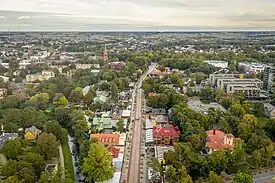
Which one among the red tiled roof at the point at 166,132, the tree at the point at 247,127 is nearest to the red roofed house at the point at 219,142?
the tree at the point at 247,127

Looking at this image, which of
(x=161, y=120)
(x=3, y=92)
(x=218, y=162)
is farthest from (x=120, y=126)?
(x=3, y=92)

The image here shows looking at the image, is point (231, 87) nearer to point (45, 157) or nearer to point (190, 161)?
point (190, 161)

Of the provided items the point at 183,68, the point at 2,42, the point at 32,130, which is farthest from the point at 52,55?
the point at 32,130

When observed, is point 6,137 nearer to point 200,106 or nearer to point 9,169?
point 9,169

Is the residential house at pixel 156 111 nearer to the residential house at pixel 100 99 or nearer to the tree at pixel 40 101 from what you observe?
the residential house at pixel 100 99

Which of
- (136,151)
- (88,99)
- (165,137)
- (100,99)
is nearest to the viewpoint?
(136,151)

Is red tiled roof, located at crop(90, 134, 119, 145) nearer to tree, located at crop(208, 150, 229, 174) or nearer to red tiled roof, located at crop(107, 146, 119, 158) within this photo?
red tiled roof, located at crop(107, 146, 119, 158)
